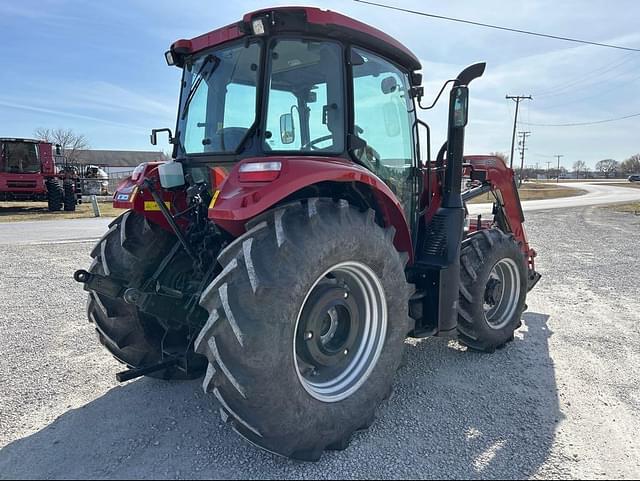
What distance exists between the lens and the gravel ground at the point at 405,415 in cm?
237

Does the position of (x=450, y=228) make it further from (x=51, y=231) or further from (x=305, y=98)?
(x=51, y=231)

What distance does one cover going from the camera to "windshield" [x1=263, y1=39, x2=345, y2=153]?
2.77 metres

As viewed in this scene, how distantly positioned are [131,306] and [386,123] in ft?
7.55

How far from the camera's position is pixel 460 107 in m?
3.54

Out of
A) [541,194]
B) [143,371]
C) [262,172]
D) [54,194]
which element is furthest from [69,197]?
[541,194]

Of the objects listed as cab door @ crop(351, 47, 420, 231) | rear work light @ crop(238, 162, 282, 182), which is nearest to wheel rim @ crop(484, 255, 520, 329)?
cab door @ crop(351, 47, 420, 231)

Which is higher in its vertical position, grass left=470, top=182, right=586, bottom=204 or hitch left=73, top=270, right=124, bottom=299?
hitch left=73, top=270, right=124, bottom=299

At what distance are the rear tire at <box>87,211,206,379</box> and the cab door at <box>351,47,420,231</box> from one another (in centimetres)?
165

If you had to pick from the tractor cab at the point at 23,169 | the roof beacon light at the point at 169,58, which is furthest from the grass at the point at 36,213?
the roof beacon light at the point at 169,58

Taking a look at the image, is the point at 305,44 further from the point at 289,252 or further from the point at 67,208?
the point at 67,208

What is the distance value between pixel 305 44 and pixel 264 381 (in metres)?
2.00

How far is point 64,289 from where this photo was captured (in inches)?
244

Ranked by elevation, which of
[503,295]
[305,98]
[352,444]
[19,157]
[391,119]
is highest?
[19,157]

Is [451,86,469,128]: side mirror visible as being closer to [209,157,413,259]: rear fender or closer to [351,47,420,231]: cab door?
[351,47,420,231]: cab door
